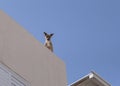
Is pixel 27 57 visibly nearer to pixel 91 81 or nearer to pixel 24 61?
pixel 24 61

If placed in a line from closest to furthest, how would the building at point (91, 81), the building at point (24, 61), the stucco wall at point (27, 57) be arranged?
1. the building at point (24, 61)
2. the stucco wall at point (27, 57)
3. the building at point (91, 81)

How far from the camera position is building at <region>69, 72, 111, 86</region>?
43.9 ft

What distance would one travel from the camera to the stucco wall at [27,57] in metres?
8.70

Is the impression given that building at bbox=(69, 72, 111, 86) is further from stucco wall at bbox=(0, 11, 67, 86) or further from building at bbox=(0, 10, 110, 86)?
stucco wall at bbox=(0, 11, 67, 86)

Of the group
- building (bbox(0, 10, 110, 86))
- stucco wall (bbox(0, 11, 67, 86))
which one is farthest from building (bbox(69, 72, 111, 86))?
stucco wall (bbox(0, 11, 67, 86))

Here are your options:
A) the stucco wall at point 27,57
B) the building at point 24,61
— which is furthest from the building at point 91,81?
the stucco wall at point 27,57

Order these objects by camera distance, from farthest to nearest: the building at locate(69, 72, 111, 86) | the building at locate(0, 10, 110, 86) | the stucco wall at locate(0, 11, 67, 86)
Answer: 1. the building at locate(69, 72, 111, 86)
2. the stucco wall at locate(0, 11, 67, 86)
3. the building at locate(0, 10, 110, 86)

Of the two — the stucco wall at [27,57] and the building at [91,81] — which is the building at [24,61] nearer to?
the stucco wall at [27,57]

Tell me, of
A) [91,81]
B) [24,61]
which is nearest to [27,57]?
[24,61]

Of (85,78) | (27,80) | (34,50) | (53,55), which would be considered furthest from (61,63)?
(85,78)

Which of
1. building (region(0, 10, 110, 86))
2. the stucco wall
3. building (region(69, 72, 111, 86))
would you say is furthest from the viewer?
building (region(69, 72, 111, 86))

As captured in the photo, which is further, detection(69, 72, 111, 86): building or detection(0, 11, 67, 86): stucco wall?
detection(69, 72, 111, 86): building

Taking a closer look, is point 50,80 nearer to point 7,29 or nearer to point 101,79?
point 7,29

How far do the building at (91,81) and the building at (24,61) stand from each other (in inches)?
119
